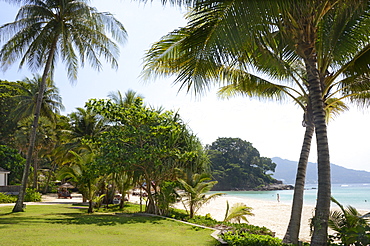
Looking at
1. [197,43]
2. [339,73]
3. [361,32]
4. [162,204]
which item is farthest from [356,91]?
[162,204]

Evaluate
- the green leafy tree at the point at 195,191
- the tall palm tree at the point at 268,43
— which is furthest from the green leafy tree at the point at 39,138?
the tall palm tree at the point at 268,43

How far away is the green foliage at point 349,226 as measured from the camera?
17.4 ft

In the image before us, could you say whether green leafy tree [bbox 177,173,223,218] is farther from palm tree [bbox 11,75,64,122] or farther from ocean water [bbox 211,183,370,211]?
ocean water [bbox 211,183,370,211]

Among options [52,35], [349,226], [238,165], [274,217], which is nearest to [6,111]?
[52,35]

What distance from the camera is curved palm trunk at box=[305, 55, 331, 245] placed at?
19.4ft

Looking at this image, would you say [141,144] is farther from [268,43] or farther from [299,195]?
[268,43]

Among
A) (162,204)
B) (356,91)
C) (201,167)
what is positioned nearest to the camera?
(356,91)

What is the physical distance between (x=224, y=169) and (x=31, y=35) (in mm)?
76670

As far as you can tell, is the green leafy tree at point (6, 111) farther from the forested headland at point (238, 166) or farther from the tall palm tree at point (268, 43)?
the forested headland at point (238, 166)

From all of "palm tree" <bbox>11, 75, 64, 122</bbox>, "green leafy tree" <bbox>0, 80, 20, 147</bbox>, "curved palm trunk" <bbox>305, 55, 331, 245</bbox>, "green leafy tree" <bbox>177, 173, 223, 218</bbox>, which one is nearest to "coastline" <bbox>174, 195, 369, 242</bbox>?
"curved palm trunk" <bbox>305, 55, 331, 245</bbox>

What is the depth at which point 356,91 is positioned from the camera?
8633mm

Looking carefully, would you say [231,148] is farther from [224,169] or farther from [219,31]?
[219,31]

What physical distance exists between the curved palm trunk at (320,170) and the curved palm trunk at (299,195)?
1220 millimetres

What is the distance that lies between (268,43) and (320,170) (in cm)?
276
